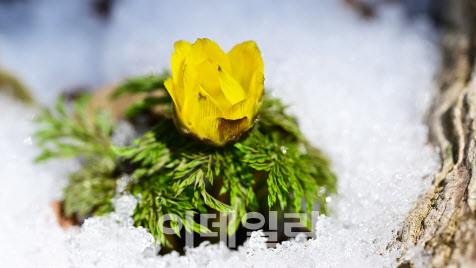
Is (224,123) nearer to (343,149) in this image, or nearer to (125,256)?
(125,256)

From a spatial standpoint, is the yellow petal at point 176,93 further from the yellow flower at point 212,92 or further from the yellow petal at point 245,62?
the yellow petal at point 245,62

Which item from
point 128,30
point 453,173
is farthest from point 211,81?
point 128,30

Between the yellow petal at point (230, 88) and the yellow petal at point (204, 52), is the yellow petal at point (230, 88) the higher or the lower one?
the lower one

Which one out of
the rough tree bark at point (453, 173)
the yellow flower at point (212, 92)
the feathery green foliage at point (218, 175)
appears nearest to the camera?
the rough tree bark at point (453, 173)

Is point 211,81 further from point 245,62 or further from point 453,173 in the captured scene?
point 453,173

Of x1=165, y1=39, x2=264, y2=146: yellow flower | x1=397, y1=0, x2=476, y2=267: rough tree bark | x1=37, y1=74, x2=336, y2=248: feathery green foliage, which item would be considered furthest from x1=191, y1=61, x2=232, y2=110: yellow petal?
x1=397, y1=0, x2=476, y2=267: rough tree bark

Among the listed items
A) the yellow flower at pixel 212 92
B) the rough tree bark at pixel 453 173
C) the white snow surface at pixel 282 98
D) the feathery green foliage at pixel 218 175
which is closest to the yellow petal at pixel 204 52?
the yellow flower at pixel 212 92

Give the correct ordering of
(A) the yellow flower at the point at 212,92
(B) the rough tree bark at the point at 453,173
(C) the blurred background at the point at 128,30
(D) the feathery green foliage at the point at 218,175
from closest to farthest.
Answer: (B) the rough tree bark at the point at 453,173 → (A) the yellow flower at the point at 212,92 → (D) the feathery green foliage at the point at 218,175 → (C) the blurred background at the point at 128,30

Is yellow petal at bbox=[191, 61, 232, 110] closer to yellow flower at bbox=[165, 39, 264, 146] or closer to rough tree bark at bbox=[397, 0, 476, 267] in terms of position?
yellow flower at bbox=[165, 39, 264, 146]
